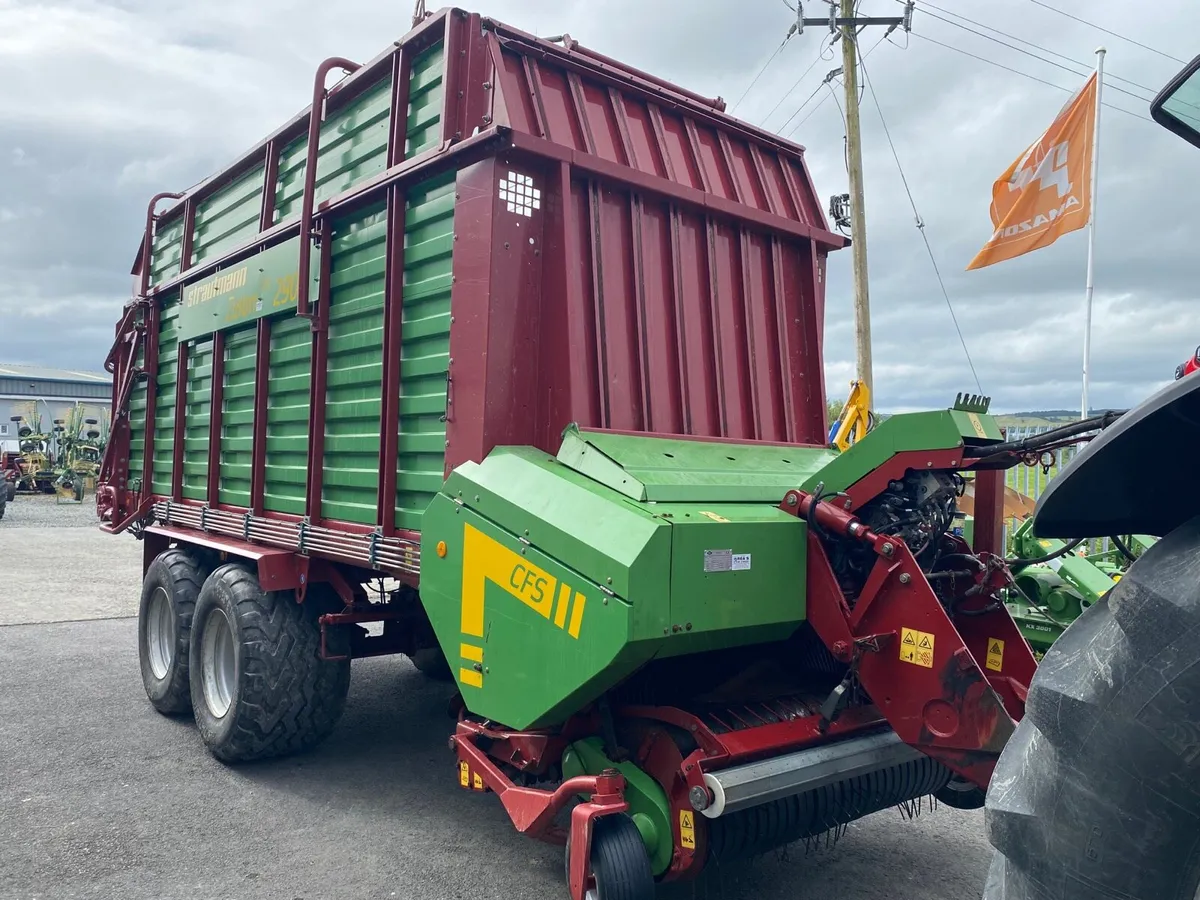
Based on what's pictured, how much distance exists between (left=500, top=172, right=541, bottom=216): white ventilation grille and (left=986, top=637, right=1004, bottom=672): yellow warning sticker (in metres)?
2.30

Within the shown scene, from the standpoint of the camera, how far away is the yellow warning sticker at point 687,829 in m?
2.85

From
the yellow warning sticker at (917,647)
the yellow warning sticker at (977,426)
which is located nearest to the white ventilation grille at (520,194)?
the yellow warning sticker at (977,426)

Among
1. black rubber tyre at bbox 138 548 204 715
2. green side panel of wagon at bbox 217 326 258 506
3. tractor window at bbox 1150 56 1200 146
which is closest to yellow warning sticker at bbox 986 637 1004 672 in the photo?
tractor window at bbox 1150 56 1200 146

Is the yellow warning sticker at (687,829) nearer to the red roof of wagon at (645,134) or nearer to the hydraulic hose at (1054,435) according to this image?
the hydraulic hose at (1054,435)

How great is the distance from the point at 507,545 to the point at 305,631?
2169 millimetres

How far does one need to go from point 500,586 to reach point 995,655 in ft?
5.60

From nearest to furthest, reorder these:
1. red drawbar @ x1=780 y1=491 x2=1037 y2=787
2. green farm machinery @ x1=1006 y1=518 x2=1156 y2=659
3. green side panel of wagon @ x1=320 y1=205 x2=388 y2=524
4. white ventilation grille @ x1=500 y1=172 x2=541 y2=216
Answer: red drawbar @ x1=780 y1=491 x2=1037 y2=787 → white ventilation grille @ x1=500 y1=172 x2=541 y2=216 → green side panel of wagon @ x1=320 y1=205 x2=388 y2=524 → green farm machinery @ x1=1006 y1=518 x2=1156 y2=659

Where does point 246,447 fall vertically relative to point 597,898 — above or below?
above

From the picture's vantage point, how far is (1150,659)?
5.04ft

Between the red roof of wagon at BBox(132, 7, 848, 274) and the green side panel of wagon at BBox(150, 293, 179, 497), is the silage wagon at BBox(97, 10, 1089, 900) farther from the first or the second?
the green side panel of wagon at BBox(150, 293, 179, 497)

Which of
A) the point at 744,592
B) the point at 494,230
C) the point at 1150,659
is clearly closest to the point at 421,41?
the point at 494,230

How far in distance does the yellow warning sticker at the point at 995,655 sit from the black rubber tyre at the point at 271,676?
3.08 metres

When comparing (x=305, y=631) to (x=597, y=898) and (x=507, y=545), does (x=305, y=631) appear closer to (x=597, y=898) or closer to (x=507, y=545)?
(x=507, y=545)

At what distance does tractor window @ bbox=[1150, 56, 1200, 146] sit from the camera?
70.2 inches
